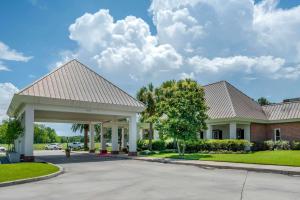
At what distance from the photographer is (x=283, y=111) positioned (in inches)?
1532

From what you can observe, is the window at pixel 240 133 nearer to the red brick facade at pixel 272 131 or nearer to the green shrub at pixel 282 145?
the red brick facade at pixel 272 131

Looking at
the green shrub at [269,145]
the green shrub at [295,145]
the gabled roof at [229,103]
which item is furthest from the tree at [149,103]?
the green shrub at [295,145]

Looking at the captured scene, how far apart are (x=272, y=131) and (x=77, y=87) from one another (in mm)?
23533

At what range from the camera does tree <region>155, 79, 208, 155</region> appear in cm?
2914

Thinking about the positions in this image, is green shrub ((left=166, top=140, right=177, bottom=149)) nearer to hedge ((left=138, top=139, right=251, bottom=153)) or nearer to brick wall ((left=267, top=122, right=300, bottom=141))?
hedge ((left=138, top=139, right=251, bottom=153))

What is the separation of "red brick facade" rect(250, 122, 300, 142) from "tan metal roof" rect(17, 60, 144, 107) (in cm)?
1502

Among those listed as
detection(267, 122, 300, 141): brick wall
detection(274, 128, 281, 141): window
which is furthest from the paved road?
detection(274, 128, 281, 141): window

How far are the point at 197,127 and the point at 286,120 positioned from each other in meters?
13.0

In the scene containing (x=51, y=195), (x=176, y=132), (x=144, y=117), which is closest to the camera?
(x=51, y=195)

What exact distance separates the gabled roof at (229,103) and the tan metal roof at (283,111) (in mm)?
847

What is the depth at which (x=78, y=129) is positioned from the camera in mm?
63562

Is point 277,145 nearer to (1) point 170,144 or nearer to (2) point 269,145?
(2) point 269,145

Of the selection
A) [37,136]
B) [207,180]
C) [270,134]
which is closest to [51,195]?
[207,180]

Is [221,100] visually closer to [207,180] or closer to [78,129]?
[207,180]
